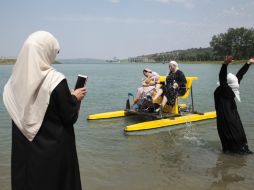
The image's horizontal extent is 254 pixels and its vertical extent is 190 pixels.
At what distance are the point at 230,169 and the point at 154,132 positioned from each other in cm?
367

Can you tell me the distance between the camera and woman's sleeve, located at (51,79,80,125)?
294 cm

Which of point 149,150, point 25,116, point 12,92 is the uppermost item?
point 12,92

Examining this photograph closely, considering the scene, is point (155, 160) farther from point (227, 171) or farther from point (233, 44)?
point (233, 44)

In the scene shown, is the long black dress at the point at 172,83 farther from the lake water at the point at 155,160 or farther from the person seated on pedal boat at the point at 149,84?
the lake water at the point at 155,160

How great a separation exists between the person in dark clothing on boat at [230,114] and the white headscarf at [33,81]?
5053 mm

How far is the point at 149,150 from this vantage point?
8.62 meters

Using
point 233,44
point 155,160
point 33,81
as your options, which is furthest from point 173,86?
point 233,44

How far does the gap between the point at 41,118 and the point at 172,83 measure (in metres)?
8.53

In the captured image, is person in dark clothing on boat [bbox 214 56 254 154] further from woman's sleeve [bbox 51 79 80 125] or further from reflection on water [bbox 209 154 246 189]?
woman's sleeve [bbox 51 79 80 125]

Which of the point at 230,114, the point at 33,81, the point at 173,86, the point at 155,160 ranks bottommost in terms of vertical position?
the point at 155,160

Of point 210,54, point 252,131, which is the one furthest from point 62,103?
point 210,54

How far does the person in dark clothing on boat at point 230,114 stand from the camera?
7.47m

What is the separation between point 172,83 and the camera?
11.2 meters

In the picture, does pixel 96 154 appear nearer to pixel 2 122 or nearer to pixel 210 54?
pixel 2 122
